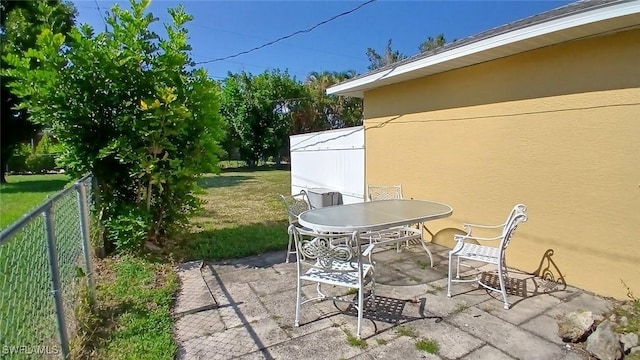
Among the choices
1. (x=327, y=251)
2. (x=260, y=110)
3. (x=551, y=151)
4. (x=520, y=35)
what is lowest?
(x=327, y=251)

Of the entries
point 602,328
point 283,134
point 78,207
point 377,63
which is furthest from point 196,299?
point 377,63

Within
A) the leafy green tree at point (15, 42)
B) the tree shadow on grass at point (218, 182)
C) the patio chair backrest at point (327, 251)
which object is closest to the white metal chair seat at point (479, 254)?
the patio chair backrest at point (327, 251)

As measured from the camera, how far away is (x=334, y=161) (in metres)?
7.57

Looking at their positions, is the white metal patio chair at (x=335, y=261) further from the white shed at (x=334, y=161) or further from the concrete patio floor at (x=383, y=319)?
the white shed at (x=334, y=161)

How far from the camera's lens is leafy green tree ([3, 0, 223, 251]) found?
13.0 feet

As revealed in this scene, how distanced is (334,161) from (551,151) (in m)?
4.49

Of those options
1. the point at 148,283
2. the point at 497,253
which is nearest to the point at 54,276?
the point at 148,283

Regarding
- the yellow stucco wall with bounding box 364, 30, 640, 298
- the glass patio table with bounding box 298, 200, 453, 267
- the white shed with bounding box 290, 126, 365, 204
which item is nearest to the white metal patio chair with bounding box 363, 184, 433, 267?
the glass patio table with bounding box 298, 200, 453, 267

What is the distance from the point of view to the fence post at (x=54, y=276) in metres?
2.10

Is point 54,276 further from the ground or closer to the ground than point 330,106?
closer to the ground

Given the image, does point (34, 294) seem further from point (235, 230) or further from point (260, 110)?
point (260, 110)

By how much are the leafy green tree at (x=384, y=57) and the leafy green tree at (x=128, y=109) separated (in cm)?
2158

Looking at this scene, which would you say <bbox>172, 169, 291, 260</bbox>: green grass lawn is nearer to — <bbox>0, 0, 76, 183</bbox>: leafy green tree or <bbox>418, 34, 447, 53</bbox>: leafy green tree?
<bbox>0, 0, 76, 183</bbox>: leafy green tree

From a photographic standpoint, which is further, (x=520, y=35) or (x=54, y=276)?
(x=520, y=35)
